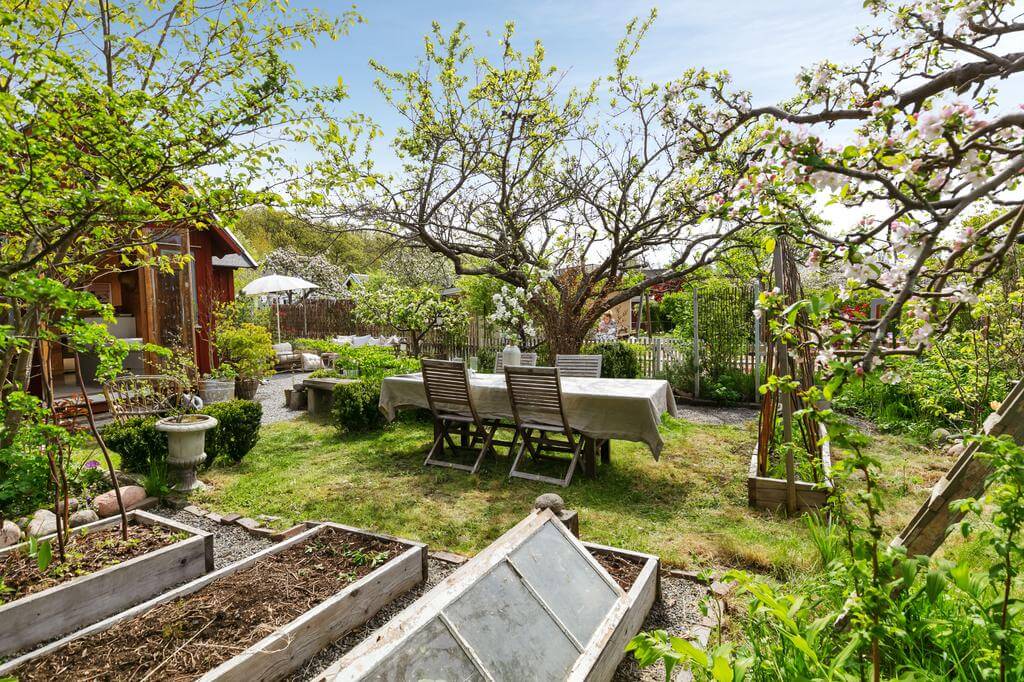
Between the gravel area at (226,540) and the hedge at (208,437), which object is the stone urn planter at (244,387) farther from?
the gravel area at (226,540)

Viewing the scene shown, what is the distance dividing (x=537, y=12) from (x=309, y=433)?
5582mm

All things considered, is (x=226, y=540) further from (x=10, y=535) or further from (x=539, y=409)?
(x=539, y=409)

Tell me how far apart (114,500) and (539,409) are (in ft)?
11.1

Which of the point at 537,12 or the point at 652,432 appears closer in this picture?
the point at 652,432

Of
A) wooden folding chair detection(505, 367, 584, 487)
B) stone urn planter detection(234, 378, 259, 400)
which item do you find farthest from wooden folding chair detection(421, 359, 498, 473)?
stone urn planter detection(234, 378, 259, 400)

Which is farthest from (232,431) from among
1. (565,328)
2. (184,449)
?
(565,328)

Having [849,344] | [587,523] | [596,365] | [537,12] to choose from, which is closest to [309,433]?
[596,365]

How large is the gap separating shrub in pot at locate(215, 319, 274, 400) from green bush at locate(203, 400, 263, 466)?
4187 millimetres

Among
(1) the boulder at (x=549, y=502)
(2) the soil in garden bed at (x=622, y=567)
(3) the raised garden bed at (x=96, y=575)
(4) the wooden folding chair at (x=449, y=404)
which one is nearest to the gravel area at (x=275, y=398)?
(4) the wooden folding chair at (x=449, y=404)

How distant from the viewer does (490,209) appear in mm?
9289

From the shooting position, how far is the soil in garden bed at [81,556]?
2596mm

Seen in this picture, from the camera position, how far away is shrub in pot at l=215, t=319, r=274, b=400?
31.1ft

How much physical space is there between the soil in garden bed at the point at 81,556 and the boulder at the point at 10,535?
288 mm

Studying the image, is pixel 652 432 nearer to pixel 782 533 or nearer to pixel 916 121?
pixel 782 533
